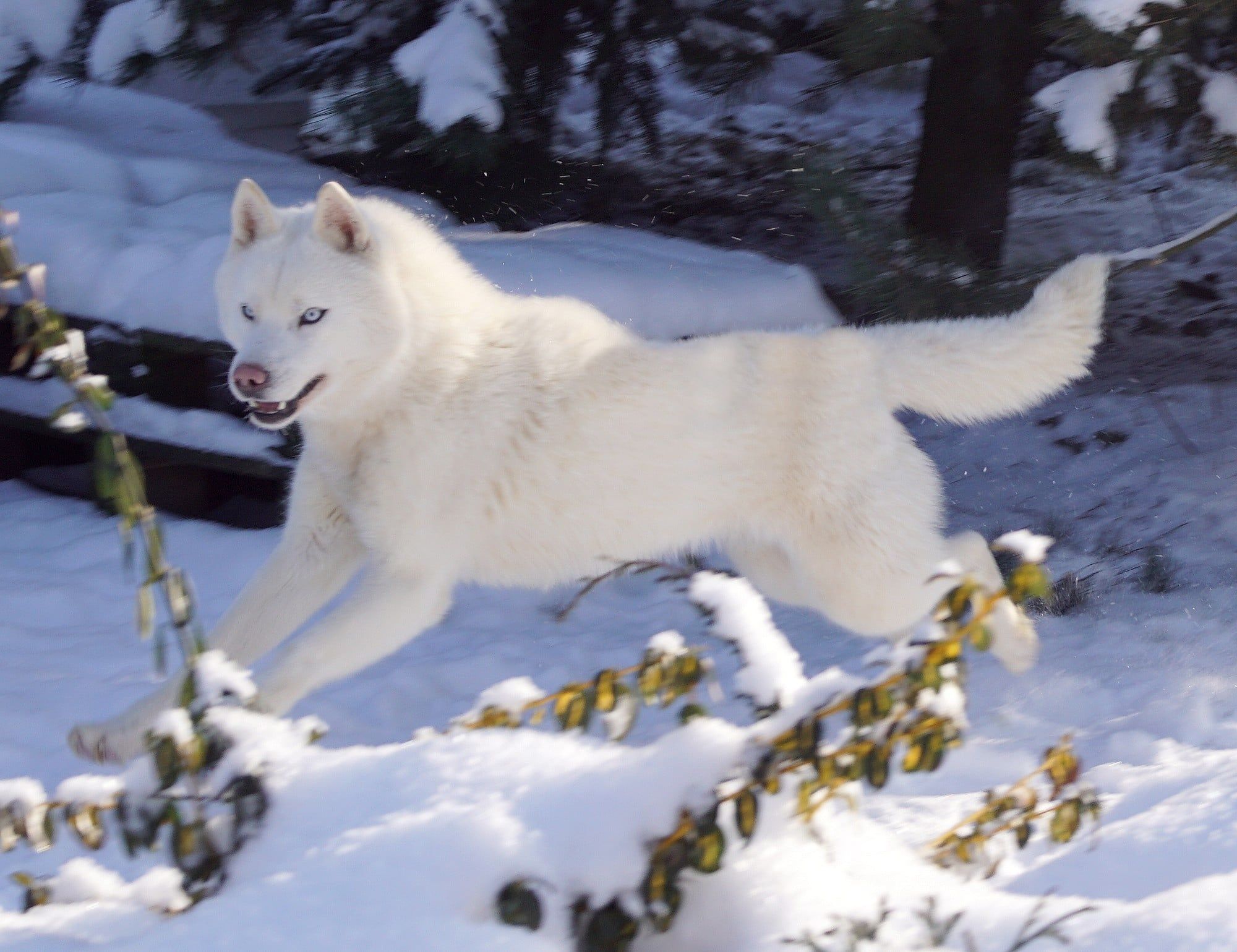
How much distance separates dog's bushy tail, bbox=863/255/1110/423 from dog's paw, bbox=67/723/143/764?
6.47ft

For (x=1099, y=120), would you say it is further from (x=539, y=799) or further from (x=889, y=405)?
(x=539, y=799)

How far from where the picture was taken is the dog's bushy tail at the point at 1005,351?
10.1 feet

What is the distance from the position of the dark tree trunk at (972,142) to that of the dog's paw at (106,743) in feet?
11.7

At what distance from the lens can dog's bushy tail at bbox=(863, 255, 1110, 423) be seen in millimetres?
3078

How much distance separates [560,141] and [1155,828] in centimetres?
481

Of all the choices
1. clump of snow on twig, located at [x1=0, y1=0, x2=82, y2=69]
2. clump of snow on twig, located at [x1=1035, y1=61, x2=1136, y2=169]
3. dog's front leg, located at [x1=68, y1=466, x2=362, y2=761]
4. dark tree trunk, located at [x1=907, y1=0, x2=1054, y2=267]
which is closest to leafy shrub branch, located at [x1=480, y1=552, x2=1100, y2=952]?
dog's front leg, located at [x1=68, y1=466, x2=362, y2=761]

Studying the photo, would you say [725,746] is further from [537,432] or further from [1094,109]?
[1094,109]

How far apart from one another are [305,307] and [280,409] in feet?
0.74

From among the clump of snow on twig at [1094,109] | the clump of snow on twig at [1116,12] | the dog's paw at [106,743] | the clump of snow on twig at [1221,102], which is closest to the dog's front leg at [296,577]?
the dog's paw at [106,743]

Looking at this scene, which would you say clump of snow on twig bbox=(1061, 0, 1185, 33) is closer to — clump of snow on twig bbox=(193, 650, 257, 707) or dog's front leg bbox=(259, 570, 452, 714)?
dog's front leg bbox=(259, 570, 452, 714)

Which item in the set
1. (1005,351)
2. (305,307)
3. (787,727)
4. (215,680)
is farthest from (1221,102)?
(215,680)

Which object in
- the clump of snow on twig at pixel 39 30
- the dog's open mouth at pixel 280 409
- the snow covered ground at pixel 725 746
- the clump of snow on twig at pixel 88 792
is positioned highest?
the clump of snow on twig at pixel 39 30

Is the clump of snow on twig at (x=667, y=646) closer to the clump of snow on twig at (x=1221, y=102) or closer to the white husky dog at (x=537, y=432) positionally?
the white husky dog at (x=537, y=432)

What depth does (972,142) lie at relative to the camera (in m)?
5.18
